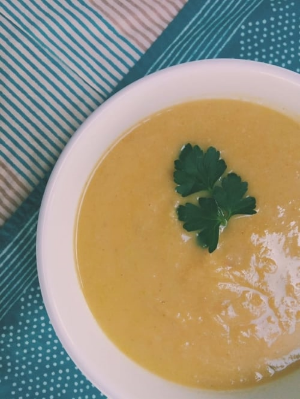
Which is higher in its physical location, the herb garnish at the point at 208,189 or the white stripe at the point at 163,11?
the white stripe at the point at 163,11

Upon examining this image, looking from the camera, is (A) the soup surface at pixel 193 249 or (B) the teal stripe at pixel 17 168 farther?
(B) the teal stripe at pixel 17 168

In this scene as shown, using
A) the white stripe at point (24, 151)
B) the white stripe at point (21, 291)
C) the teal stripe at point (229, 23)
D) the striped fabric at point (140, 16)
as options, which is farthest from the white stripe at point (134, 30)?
the white stripe at point (21, 291)

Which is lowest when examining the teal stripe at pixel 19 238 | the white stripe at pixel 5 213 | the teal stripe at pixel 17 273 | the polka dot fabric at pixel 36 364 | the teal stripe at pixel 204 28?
the polka dot fabric at pixel 36 364

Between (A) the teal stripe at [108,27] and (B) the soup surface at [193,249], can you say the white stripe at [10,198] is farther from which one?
(A) the teal stripe at [108,27]

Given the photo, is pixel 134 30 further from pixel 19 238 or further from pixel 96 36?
pixel 19 238

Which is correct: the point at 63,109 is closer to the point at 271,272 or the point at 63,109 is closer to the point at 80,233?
the point at 80,233

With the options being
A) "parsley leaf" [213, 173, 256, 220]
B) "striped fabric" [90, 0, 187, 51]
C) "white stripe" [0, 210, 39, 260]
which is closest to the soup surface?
"parsley leaf" [213, 173, 256, 220]
